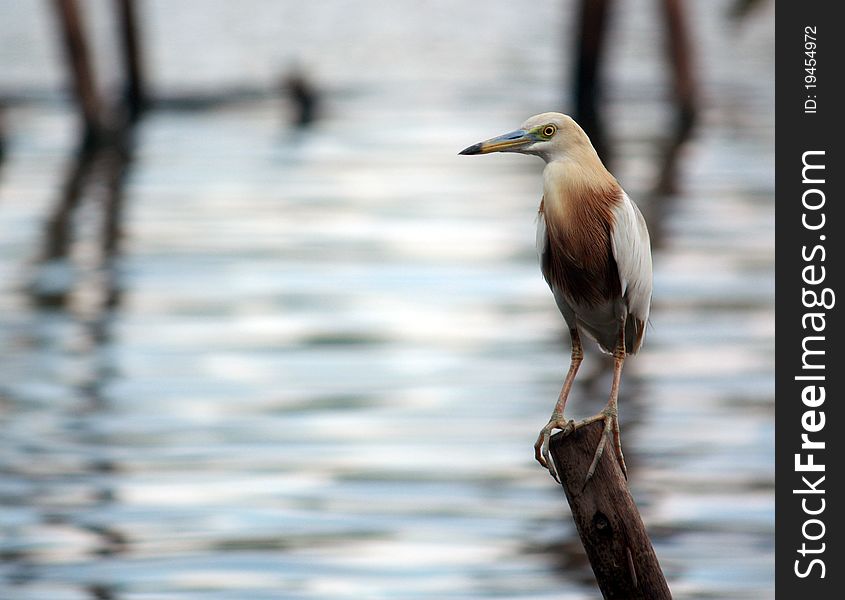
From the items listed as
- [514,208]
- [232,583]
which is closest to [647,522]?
[232,583]

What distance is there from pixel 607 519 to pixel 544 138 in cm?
131

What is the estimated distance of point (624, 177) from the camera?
70.5 feet

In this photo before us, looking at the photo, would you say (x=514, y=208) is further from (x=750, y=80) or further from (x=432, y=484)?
(x=750, y=80)

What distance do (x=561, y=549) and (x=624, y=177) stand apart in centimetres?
1360

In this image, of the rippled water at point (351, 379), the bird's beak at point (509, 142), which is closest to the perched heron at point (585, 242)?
the bird's beak at point (509, 142)

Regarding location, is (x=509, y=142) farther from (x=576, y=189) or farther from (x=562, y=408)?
(x=562, y=408)

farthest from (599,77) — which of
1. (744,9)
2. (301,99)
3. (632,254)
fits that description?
(632,254)

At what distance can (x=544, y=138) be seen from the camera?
4.28 meters

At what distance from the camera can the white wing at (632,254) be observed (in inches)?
175

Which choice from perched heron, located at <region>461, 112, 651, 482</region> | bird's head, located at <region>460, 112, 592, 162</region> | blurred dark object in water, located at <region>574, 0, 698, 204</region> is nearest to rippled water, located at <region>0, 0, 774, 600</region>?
blurred dark object in water, located at <region>574, 0, 698, 204</region>

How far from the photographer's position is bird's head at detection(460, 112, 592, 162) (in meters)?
4.25

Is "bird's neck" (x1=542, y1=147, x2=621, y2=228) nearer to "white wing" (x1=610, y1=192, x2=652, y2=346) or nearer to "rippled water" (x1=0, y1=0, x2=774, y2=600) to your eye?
"white wing" (x1=610, y1=192, x2=652, y2=346)

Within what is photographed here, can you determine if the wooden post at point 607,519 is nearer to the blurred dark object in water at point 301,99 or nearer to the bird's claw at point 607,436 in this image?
the bird's claw at point 607,436

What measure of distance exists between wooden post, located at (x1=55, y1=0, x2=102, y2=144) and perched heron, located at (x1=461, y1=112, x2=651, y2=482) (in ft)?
64.7
